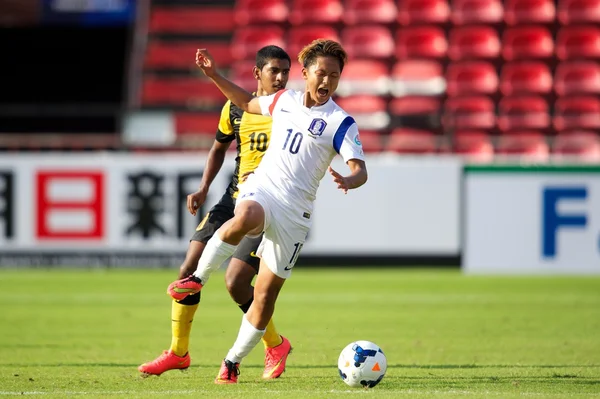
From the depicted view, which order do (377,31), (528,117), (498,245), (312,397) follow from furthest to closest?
(377,31) → (528,117) → (498,245) → (312,397)

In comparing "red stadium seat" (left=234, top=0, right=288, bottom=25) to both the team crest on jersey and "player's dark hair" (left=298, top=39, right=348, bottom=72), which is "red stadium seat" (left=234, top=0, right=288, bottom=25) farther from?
the team crest on jersey

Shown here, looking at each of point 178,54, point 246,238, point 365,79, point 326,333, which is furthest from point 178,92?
point 246,238

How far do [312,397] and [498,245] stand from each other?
9709mm

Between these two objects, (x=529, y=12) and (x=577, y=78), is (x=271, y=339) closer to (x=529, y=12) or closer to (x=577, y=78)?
(x=577, y=78)

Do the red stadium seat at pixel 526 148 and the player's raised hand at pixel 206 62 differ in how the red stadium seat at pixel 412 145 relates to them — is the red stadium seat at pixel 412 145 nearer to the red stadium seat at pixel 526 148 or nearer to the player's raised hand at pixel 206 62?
the red stadium seat at pixel 526 148

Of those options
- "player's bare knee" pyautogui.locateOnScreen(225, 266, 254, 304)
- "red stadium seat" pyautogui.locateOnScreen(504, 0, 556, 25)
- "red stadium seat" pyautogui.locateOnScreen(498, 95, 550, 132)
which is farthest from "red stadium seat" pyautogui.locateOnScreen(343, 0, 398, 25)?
"player's bare knee" pyautogui.locateOnScreen(225, 266, 254, 304)

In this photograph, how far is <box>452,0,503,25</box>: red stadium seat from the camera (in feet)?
67.5

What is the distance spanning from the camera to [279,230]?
20.9 ft

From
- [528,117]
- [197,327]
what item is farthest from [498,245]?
[197,327]

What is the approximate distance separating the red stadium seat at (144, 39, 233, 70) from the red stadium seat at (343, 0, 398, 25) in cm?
257

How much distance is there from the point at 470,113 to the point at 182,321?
1315 centimetres

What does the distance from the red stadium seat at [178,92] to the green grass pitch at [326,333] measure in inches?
211

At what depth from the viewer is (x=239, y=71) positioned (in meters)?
20.2

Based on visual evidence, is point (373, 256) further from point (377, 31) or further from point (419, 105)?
point (377, 31)
